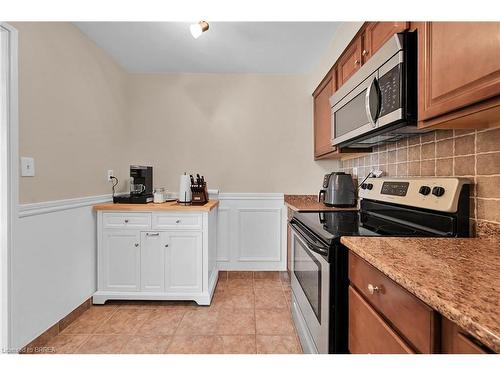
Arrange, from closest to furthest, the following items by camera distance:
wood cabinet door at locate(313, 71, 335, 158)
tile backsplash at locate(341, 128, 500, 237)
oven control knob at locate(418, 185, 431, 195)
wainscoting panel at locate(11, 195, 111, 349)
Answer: tile backsplash at locate(341, 128, 500, 237)
oven control knob at locate(418, 185, 431, 195)
wainscoting panel at locate(11, 195, 111, 349)
wood cabinet door at locate(313, 71, 335, 158)

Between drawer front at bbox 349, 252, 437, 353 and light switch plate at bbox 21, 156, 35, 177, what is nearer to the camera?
drawer front at bbox 349, 252, 437, 353

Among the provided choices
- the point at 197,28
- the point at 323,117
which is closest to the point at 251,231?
the point at 323,117

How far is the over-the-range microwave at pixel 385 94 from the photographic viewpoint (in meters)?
1.15

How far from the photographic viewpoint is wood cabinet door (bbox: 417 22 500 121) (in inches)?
29.7

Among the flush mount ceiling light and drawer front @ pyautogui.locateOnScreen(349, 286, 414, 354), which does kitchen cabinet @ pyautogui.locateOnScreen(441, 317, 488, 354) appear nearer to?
drawer front @ pyautogui.locateOnScreen(349, 286, 414, 354)

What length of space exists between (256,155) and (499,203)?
7.34 ft

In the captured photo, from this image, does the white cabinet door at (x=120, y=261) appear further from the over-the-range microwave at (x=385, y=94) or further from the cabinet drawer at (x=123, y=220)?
the over-the-range microwave at (x=385, y=94)

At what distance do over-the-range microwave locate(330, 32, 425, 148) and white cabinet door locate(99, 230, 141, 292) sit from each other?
1.97 meters

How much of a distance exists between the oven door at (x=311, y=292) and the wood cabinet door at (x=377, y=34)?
1118 mm

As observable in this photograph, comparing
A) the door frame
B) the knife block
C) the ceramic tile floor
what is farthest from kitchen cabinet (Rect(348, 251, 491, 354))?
the door frame

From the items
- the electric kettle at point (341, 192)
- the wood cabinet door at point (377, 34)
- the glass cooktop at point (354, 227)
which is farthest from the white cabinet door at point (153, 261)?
the wood cabinet door at point (377, 34)
